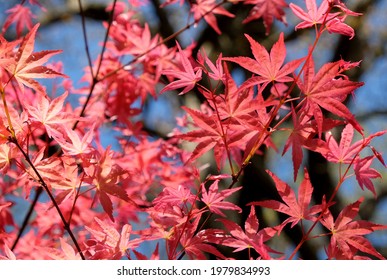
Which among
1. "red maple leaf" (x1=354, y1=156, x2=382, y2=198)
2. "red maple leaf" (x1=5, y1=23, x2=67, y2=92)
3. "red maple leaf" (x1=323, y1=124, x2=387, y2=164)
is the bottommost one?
"red maple leaf" (x1=354, y1=156, x2=382, y2=198)

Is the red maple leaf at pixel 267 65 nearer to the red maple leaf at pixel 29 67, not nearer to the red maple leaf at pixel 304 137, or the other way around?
the red maple leaf at pixel 304 137

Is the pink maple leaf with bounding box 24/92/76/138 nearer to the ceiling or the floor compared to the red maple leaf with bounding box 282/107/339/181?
nearer to the ceiling

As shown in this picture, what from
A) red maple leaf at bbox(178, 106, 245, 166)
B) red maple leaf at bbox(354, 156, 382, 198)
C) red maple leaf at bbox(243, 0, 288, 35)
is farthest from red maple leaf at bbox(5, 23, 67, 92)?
red maple leaf at bbox(243, 0, 288, 35)

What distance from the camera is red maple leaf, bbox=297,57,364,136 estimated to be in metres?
0.65

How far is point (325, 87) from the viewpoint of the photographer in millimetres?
666

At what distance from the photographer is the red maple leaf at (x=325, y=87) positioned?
651mm

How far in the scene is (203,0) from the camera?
4.82 feet

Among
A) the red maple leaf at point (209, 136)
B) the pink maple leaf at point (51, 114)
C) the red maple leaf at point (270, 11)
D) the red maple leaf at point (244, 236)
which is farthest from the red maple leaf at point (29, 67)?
the red maple leaf at point (270, 11)

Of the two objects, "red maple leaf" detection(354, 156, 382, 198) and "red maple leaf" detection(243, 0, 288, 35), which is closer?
"red maple leaf" detection(354, 156, 382, 198)

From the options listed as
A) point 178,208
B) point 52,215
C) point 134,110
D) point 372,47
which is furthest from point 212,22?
point 372,47

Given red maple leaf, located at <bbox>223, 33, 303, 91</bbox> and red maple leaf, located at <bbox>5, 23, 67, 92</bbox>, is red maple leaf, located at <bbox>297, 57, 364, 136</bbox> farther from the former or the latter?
red maple leaf, located at <bbox>5, 23, 67, 92</bbox>

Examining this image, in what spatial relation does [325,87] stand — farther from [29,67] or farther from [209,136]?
[29,67]
